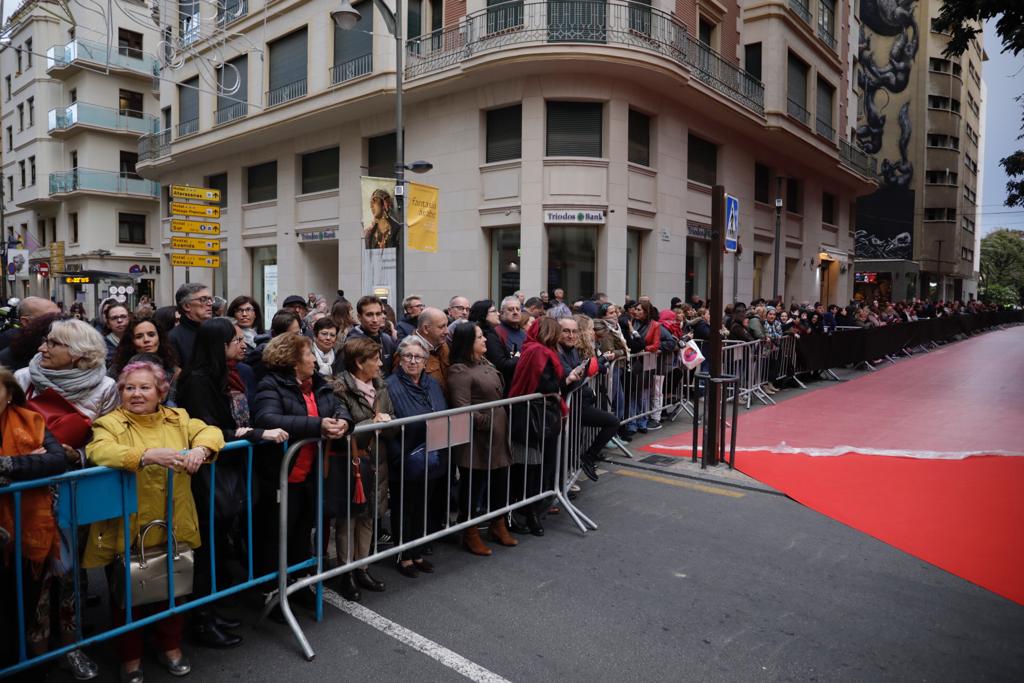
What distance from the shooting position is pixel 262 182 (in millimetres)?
25453

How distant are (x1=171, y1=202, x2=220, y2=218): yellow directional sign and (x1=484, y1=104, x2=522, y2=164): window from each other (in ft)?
23.1

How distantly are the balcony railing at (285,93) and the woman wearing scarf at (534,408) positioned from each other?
19.3 metres

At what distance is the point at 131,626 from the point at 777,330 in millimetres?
12905

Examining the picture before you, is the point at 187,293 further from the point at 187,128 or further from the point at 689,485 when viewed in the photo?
the point at 187,128

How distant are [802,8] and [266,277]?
880 inches

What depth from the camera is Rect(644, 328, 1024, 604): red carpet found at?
5281mm

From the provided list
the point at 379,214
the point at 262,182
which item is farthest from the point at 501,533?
the point at 262,182

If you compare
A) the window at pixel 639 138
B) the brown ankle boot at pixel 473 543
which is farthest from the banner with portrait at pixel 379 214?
the brown ankle boot at pixel 473 543

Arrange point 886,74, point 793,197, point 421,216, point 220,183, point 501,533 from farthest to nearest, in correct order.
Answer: point 886,74
point 220,183
point 793,197
point 421,216
point 501,533

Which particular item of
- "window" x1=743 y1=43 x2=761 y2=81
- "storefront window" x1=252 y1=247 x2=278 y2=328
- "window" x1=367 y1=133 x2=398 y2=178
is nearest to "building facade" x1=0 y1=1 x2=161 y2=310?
"storefront window" x1=252 y1=247 x2=278 y2=328

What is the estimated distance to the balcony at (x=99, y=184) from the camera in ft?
123

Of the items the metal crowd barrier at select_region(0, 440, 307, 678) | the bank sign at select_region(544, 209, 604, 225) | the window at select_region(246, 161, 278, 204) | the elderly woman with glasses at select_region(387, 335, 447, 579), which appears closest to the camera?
the metal crowd barrier at select_region(0, 440, 307, 678)

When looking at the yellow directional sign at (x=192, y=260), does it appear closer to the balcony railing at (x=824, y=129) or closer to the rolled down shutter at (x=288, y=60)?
the rolled down shutter at (x=288, y=60)

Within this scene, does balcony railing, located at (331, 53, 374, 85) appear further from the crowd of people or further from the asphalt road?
the asphalt road
